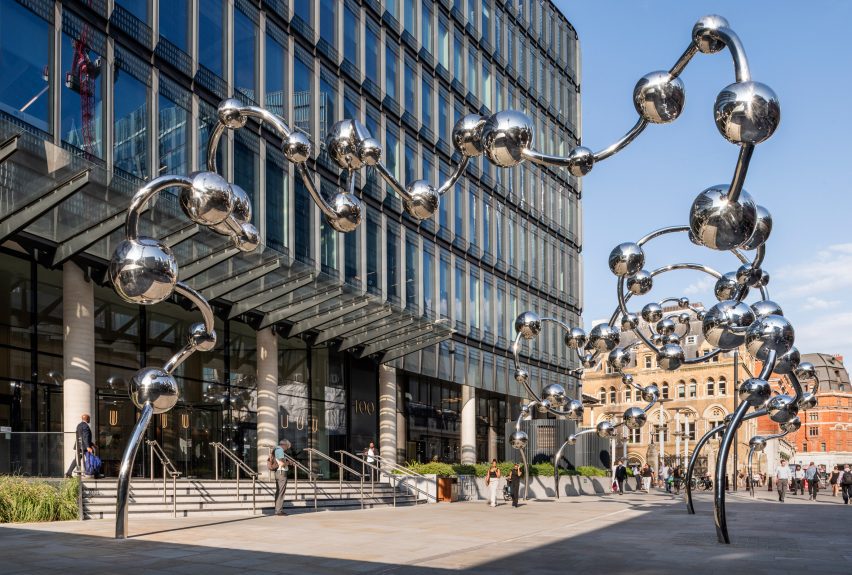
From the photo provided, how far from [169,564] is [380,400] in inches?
1003

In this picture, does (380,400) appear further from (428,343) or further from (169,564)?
(169,564)

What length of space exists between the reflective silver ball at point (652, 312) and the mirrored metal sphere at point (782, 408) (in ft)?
9.84

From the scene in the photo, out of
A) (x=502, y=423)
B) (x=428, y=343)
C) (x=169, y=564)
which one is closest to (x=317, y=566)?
(x=169, y=564)

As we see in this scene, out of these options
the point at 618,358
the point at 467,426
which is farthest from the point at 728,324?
the point at 467,426

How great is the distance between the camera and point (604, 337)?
21.0 metres

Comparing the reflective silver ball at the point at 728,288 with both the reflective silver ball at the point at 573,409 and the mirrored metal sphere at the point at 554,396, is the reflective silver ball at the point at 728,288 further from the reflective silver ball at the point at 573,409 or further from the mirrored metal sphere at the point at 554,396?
the reflective silver ball at the point at 573,409

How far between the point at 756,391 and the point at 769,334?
97.3 inches

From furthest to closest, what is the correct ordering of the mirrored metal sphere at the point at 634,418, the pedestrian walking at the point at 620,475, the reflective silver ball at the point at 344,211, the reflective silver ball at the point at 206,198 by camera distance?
the pedestrian walking at the point at 620,475 → the mirrored metal sphere at the point at 634,418 → the reflective silver ball at the point at 206,198 → the reflective silver ball at the point at 344,211

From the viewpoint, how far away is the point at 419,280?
129ft

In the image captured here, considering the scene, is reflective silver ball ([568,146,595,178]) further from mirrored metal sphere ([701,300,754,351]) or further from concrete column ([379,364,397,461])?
concrete column ([379,364,397,461])

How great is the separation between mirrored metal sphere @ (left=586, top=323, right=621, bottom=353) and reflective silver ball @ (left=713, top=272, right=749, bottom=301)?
252 cm

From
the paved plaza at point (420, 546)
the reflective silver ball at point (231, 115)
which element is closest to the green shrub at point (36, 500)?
the paved plaza at point (420, 546)

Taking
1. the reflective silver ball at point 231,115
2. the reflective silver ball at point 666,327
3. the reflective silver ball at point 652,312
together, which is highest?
the reflective silver ball at point 231,115

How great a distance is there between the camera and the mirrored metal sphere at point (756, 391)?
1706 centimetres
